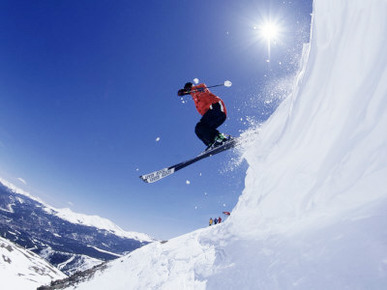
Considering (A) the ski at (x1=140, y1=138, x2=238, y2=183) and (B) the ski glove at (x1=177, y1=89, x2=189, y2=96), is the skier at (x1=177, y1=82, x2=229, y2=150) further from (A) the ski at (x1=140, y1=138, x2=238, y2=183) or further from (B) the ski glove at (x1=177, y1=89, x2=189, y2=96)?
(A) the ski at (x1=140, y1=138, x2=238, y2=183)

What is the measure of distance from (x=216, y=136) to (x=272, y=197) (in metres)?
6.57

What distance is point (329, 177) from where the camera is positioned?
3.55m

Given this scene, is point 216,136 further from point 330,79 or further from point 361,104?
point 361,104

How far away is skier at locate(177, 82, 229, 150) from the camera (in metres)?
11.2

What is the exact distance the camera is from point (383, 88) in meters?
2.83

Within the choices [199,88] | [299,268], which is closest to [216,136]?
[199,88]

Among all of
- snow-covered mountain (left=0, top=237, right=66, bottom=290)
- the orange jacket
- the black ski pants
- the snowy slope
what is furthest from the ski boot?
snow-covered mountain (left=0, top=237, right=66, bottom=290)

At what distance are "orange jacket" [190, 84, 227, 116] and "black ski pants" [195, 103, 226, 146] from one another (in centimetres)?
21

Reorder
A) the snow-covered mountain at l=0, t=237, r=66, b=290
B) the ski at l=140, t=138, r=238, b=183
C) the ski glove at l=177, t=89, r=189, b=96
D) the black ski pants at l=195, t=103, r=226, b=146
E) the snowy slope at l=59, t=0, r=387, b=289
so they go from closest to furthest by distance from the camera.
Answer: the snowy slope at l=59, t=0, r=387, b=289, the black ski pants at l=195, t=103, r=226, b=146, the ski at l=140, t=138, r=238, b=183, the ski glove at l=177, t=89, r=189, b=96, the snow-covered mountain at l=0, t=237, r=66, b=290

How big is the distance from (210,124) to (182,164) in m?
2.40

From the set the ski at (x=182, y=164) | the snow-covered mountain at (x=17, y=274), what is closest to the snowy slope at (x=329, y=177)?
the ski at (x=182, y=164)

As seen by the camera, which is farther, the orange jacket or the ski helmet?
the ski helmet

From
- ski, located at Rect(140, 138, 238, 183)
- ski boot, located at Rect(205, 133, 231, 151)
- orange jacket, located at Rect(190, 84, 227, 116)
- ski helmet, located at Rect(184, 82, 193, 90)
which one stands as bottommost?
ski, located at Rect(140, 138, 238, 183)

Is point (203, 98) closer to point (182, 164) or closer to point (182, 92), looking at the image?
point (182, 92)
